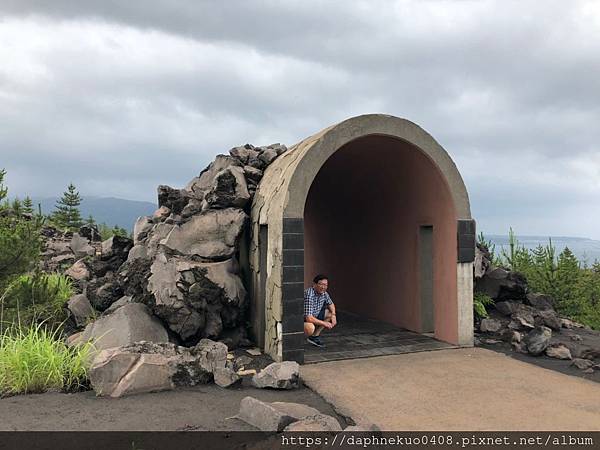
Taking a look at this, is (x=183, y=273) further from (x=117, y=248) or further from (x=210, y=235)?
(x=117, y=248)

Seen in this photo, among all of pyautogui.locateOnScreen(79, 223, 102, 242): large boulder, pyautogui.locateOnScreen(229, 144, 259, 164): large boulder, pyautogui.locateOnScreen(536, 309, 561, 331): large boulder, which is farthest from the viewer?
pyautogui.locateOnScreen(79, 223, 102, 242): large boulder

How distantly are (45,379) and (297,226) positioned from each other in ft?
11.9

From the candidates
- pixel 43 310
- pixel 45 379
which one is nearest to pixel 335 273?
pixel 43 310

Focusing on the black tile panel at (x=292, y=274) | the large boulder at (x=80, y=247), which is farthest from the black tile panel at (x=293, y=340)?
the large boulder at (x=80, y=247)

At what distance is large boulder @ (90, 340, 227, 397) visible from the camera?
518 centimetres

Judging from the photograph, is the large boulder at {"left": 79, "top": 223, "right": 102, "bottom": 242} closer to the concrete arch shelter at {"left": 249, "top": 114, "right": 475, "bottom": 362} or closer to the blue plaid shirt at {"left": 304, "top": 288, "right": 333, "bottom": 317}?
the concrete arch shelter at {"left": 249, "top": 114, "right": 475, "bottom": 362}

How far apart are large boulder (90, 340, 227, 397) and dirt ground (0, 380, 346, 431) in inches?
4.9

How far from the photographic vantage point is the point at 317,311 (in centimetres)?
762

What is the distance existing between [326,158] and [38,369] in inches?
182

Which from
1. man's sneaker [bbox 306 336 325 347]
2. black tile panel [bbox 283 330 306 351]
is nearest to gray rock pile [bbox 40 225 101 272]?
man's sneaker [bbox 306 336 325 347]

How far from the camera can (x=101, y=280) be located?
9.21 m

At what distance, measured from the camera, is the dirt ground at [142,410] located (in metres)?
4.25

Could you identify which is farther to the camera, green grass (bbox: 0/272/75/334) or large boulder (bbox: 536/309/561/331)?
large boulder (bbox: 536/309/561/331)

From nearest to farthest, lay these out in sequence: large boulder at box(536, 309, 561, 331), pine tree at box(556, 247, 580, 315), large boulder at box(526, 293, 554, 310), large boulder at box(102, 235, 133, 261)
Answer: large boulder at box(536, 309, 561, 331) < large boulder at box(526, 293, 554, 310) < large boulder at box(102, 235, 133, 261) < pine tree at box(556, 247, 580, 315)
